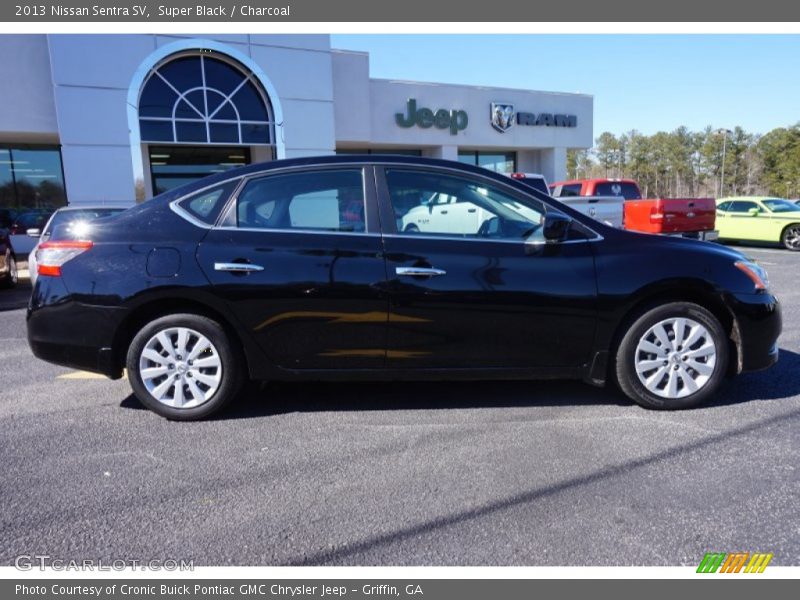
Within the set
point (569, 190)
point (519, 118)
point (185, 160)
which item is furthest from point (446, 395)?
point (519, 118)

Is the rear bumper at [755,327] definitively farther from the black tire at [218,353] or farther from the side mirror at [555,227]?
the black tire at [218,353]

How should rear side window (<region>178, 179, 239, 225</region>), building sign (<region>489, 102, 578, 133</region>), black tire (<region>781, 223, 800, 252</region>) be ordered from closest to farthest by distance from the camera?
rear side window (<region>178, 179, 239, 225</region>) < black tire (<region>781, 223, 800, 252</region>) < building sign (<region>489, 102, 578, 133</region>)

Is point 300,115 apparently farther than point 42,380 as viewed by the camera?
Yes

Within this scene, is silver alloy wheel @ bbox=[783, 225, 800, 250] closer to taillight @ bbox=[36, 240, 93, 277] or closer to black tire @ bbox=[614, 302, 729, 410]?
black tire @ bbox=[614, 302, 729, 410]

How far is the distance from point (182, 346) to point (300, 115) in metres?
14.9

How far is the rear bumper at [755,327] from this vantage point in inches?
149

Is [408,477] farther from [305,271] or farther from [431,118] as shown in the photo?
[431,118]

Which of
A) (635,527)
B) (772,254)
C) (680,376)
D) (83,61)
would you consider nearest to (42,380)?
(635,527)

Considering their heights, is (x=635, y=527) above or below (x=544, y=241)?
below

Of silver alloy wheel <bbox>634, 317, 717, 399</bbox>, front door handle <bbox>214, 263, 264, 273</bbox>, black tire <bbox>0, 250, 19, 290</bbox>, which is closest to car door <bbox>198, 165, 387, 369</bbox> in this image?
front door handle <bbox>214, 263, 264, 273</bbox>

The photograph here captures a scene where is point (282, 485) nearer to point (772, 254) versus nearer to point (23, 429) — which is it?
point (23, 429)

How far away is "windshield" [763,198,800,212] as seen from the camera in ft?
51.6

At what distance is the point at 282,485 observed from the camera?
2.90 metres

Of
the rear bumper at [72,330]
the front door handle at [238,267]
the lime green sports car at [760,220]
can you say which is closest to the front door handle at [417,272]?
the front door handle at [238,267]
